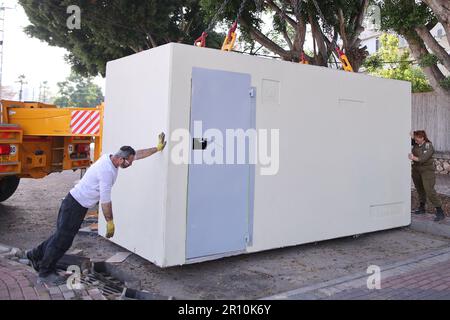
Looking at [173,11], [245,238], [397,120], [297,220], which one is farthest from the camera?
→ [173,11]

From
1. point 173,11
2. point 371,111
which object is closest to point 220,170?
point 371,111

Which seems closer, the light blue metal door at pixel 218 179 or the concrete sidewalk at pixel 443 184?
the light blue metal door at pixel 218 179

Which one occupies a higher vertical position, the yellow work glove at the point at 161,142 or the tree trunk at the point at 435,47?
the tree trunk at the point at 435,47

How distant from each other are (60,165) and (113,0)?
607cm

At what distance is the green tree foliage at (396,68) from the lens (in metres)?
17.0

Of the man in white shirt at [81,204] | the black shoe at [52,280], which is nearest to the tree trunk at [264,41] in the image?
the man in white shirt at [81,204]

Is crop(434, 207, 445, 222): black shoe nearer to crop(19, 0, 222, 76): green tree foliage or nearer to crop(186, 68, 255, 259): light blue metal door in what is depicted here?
crop(186, 68, 255, 259): light blue metal door

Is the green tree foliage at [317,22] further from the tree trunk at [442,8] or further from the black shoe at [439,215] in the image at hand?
the black shoe at [439,215]

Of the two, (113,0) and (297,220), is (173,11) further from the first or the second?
(297,220)

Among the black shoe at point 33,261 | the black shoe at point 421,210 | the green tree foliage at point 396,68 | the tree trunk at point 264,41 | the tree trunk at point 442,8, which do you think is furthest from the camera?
the green tree foliage at point 396,68

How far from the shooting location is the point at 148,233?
4.97 meters

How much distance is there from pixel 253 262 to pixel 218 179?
126cm

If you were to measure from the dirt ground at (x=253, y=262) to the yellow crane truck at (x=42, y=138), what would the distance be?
0.96 metres

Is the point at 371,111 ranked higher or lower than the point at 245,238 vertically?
higher
